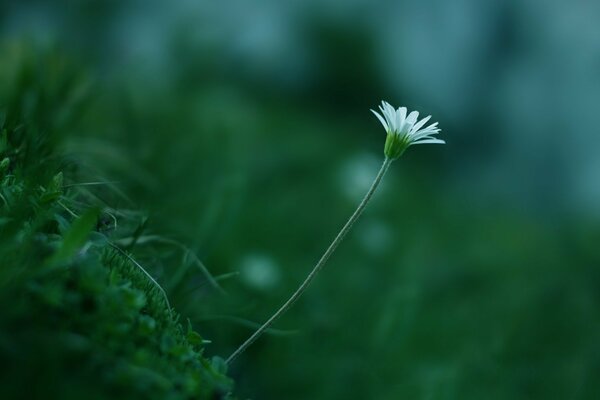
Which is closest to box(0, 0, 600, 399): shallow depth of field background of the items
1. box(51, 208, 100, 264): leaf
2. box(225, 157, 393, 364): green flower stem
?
box(225, 157, 393, 364): green flower stem

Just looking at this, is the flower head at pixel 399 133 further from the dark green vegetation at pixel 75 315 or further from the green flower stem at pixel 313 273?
the dark green vegetation at pixel 75 315

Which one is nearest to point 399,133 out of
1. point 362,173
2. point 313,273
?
point 313,273

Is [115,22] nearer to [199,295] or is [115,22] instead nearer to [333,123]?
[333,123]

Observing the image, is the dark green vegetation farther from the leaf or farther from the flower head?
the flower head

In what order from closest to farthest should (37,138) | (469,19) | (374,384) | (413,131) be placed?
1. (413,131)
2. (37,138)
3. (374,384)
4. (469,19)

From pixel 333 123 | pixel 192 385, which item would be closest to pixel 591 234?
pixel 333 123

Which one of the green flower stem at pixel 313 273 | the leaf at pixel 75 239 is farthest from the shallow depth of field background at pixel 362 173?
the leaf at pixel 75 239
